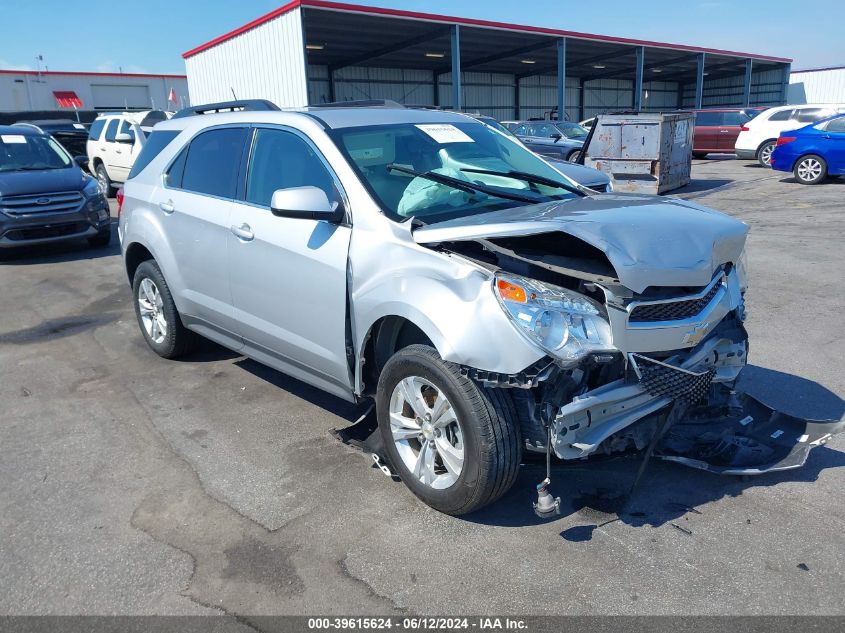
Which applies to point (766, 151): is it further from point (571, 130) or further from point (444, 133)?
point (444, 133)

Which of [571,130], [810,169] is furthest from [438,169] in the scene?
[571,130]

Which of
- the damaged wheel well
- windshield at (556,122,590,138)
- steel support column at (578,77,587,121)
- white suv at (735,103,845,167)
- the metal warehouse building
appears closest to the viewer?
the damaged wheel well

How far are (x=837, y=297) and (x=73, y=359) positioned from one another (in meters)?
7.10

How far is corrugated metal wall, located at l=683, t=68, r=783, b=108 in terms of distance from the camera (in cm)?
4778

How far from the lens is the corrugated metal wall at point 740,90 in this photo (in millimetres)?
47781

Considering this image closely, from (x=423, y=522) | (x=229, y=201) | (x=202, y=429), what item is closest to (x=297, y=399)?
(x=202, y=429)

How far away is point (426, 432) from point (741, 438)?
1614mm

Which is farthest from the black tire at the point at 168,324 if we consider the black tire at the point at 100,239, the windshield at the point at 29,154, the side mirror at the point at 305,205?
the windshield at the point at 29,154

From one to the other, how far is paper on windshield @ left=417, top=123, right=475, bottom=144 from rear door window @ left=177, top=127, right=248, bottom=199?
3.92 feet

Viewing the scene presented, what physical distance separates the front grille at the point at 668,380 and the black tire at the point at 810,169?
15580mm

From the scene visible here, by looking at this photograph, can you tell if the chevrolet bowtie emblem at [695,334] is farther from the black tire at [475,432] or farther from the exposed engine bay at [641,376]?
the black tire at [475,432]

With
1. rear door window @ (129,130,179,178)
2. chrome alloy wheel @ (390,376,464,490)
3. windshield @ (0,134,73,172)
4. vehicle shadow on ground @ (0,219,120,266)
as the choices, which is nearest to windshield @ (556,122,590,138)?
vehicle shadow on ground @ (0,219,120,266)

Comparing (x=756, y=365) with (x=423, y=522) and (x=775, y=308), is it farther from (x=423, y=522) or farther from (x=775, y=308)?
(x=423, y=522)

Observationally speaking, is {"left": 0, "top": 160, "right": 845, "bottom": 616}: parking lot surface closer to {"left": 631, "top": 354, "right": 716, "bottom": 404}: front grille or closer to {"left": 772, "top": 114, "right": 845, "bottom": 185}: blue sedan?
{"left": 631, "top": 354, "right": 716, "bottom": 404}: front grille
